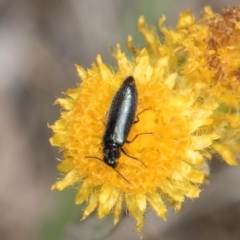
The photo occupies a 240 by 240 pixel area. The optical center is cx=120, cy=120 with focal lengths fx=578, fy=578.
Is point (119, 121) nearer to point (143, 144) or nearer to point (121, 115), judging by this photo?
point (121, 115)

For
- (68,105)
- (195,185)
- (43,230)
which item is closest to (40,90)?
(43,230)

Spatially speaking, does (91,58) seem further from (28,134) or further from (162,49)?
(162,49)

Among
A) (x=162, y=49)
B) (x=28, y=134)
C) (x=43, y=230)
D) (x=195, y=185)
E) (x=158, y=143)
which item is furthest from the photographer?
(x=28, y=134)

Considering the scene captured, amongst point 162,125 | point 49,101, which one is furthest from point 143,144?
point 49,101

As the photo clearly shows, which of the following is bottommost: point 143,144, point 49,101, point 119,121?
point 143,144

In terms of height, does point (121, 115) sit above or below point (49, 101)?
below
